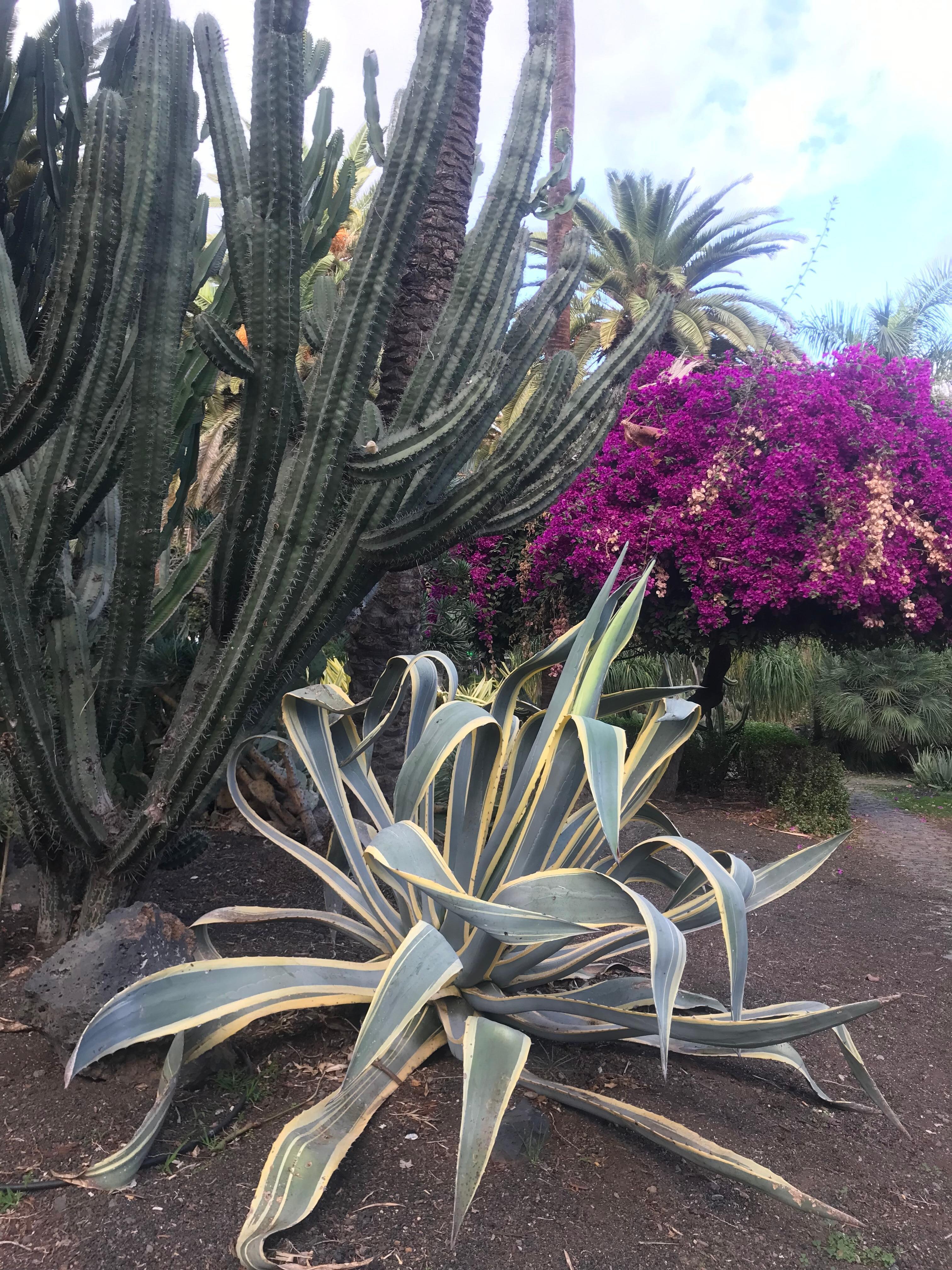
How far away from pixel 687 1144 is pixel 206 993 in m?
0.99

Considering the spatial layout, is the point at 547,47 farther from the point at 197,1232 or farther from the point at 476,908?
the point at 197,1232

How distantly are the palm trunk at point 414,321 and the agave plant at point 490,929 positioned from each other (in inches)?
40.4

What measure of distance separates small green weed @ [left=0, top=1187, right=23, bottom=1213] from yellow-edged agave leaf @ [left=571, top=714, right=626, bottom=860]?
127 cm

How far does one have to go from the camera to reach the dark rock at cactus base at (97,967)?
6.40ft

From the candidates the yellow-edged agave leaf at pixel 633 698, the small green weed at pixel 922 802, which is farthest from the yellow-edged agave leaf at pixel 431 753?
the small green weed at pixel 922 802

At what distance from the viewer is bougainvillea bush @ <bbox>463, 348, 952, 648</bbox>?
555 centimetres

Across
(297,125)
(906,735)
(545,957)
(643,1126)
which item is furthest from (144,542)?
(906,735)

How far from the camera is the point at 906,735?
10367 millimetres

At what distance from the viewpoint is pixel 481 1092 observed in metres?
1.49

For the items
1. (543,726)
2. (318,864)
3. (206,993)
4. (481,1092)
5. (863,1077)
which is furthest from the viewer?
(318,864)

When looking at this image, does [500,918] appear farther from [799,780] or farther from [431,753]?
[799,780]

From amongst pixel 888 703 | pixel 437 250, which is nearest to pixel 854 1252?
pixel 437 250

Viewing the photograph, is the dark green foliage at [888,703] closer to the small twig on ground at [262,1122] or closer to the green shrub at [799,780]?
the green shrub at [799,780]

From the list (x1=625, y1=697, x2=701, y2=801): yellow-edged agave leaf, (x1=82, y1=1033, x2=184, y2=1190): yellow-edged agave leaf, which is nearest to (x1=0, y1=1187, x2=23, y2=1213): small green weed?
(x1=82, y1=1033, x2=184, y2=1190): yellow-edged agave leaf
